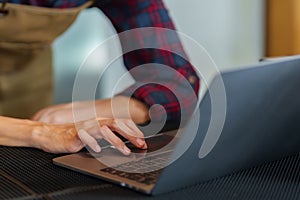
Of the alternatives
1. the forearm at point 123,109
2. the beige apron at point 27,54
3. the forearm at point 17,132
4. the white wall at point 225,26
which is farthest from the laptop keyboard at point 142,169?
the white wall at point 225,26

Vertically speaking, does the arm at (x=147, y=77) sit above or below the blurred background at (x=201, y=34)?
above

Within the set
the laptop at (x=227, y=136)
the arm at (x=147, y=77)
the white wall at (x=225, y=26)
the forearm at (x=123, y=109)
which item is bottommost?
the white wall at (x=225, y=26)

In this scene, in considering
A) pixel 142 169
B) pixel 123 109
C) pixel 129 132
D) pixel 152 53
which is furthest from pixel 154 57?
pixel 142 169

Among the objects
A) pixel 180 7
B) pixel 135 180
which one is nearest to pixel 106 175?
pixel 135 180

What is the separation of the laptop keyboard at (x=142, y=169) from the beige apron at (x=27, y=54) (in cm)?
63

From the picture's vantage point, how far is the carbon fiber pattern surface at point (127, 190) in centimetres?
68

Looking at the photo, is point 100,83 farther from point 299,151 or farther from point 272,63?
point 272,63

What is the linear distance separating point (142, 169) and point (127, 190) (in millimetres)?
63

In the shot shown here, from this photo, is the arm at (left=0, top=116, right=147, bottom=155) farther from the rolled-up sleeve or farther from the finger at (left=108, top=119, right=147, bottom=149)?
the rolled-up sleeve

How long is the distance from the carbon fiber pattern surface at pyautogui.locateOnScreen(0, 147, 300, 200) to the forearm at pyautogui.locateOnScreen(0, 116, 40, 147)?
132 millimetres

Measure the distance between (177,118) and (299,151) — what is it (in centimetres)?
37

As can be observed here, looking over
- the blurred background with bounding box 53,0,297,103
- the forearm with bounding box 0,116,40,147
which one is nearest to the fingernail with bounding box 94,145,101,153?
the forearm with bounding box 0,116,40,147

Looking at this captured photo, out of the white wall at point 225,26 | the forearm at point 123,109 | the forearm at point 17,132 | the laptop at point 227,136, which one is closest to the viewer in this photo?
the laptop at point 227,136

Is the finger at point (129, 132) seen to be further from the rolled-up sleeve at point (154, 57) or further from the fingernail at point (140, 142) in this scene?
the rolled-up sleeve at point (154, 57)
